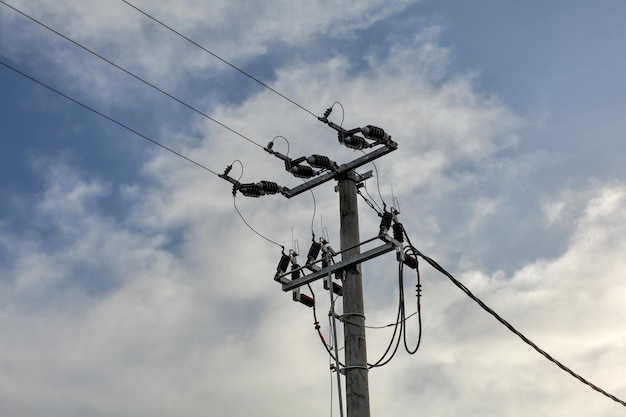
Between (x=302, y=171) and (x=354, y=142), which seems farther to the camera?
(x=302, y=171)

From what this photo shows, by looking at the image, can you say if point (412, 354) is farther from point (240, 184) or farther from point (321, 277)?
point (240, 184)

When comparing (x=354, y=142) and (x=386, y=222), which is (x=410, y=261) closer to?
(x=386, y=222)

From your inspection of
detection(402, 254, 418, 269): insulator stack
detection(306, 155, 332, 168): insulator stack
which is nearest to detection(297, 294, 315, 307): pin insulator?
detection(402, 254, 418, 269): insulator stack

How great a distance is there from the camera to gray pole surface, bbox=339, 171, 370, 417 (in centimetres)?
1152

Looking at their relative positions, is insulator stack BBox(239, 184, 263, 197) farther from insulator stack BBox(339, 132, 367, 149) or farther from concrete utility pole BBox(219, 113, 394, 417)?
insulator stack BBox(339, 132, 367, 149)

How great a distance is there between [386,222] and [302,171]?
2071mm

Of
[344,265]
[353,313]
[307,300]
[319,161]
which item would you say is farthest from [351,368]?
[319,161]

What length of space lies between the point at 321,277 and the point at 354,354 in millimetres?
1746

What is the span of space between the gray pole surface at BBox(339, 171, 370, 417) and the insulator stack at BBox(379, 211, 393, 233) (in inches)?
21.7

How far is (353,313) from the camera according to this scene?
39.7ft

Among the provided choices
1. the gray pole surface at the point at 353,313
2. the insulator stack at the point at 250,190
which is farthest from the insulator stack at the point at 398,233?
the insulator stack at the point at 250,190

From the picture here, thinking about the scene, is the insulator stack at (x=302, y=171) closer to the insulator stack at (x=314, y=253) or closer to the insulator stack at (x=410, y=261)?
the insulator stack at (x=314, y=253)

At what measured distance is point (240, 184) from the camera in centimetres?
1423

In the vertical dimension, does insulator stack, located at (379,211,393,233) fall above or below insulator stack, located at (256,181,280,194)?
below
